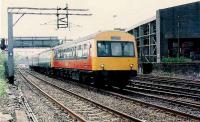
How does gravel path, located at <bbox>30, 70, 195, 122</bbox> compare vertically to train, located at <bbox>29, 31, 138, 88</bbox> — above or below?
below

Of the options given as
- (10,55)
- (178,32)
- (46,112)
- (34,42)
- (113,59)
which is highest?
(34,42)

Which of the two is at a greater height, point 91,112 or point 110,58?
point 110,58

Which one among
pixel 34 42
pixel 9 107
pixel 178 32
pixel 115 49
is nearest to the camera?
pixel 9 107

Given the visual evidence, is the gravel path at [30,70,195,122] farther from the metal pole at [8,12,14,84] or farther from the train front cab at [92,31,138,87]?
the metal pole at [8,12,14,84]

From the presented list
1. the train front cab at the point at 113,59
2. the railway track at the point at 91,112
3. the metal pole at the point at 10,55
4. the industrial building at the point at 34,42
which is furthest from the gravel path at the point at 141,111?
the industrial building at the point at 34,42

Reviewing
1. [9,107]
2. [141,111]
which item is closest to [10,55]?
[9,107]

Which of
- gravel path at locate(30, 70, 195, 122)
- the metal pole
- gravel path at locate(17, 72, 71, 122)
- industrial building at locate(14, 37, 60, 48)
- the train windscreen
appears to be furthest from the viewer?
industrial building at locate(14, 37, 60, 48)

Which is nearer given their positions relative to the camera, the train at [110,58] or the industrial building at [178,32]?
the train at [110,58]

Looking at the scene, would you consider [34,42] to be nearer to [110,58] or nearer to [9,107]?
[110,58]

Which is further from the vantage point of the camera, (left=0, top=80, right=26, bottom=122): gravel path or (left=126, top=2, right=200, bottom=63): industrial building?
(left=126, top=2, right=200, bottom=63): industrial building

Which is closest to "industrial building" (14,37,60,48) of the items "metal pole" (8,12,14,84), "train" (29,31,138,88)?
"metal pole" (8,12,14,84)

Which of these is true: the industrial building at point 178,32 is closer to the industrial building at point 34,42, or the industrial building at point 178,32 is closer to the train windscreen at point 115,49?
the train windscreen at point 115,49

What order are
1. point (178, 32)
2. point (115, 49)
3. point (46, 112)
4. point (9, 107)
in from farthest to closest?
1. point (178, 32)
2. point (115, 49)
3. point (9, 107)
4. point (46, 112)

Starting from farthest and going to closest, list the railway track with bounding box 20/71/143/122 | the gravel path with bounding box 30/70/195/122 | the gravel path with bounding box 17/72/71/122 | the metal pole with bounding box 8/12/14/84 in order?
the metal pole with bounding box 8/12/14/84
the gravel path with bounding box 17/72/71/122
the railway track with bounding box 20/71/143/122
the gravel path with bounding box 30/70/195/122
